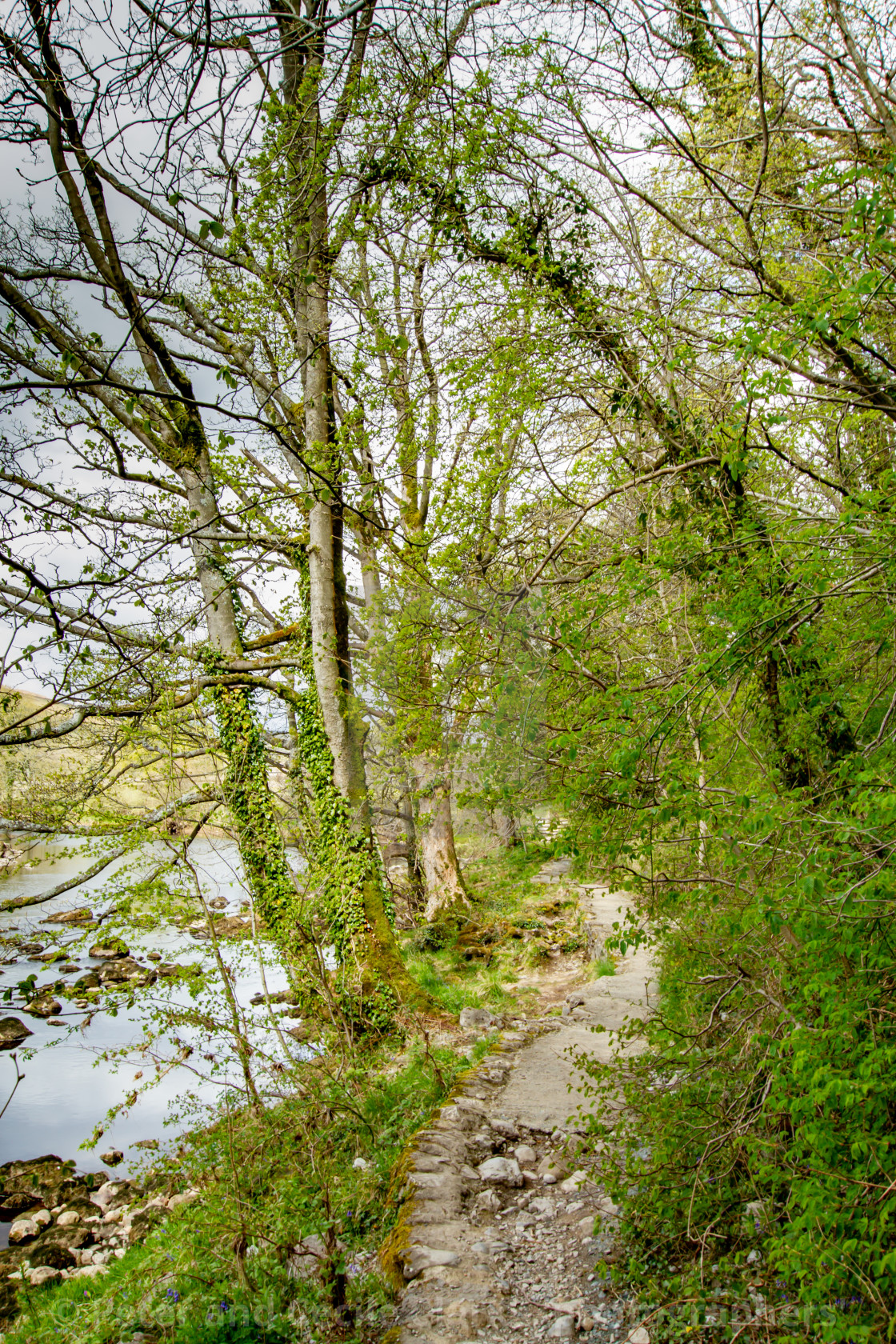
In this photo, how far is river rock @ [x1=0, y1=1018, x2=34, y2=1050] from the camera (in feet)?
31.7

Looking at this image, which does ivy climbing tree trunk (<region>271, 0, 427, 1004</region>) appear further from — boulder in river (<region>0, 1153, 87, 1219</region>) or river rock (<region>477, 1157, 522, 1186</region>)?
boulder in river (<region>0, 1153, 87, 1219</region>)

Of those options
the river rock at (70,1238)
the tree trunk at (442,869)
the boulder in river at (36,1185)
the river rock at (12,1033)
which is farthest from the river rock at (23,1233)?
the tree trunk at (442,869)

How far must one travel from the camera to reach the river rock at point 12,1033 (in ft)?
31.7

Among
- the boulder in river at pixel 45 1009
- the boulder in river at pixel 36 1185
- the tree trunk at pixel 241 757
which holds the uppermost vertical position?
the tree trunk at pixel 241 757

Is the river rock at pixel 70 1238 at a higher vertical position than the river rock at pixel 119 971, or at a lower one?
lower

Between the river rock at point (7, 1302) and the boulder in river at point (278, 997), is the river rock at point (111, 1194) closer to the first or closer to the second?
the river rock at point (7, 1302)

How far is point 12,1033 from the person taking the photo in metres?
9.99

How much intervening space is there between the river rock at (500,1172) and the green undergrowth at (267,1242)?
56 centimetres

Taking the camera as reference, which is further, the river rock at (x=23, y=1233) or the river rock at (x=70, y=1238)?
the river rock at (x=23, y=1233)

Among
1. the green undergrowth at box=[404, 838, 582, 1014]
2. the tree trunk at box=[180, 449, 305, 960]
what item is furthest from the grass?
the tree trunk at box=[180, 449, 305, 960]

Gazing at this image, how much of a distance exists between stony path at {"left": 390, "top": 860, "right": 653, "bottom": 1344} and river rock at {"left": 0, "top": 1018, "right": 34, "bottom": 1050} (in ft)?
26.1

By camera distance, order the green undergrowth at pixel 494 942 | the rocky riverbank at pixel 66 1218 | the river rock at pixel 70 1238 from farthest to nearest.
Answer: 1. the green undergrowth at pixel 494 942
2. the river rock at pixel 70 1238
3. the rocky riverbank at pixel 66 1218

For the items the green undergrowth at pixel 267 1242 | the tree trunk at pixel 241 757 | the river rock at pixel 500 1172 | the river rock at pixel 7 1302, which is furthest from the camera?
the tree trunk at pixel 241 757

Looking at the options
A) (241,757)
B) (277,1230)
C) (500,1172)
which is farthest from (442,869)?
(277,1230)
